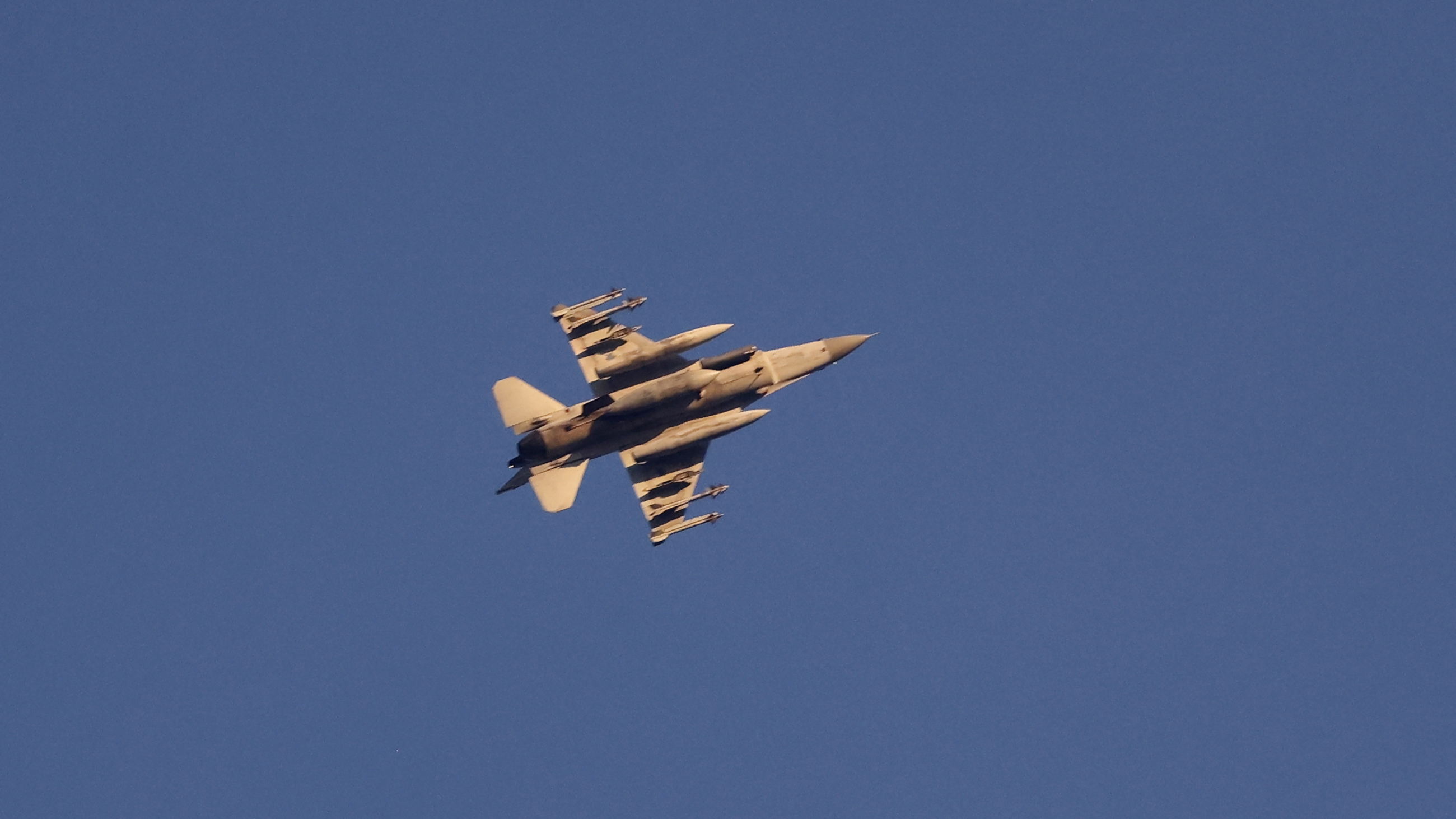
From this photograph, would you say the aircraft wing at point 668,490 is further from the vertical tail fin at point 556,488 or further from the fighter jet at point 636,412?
the vertical tail fin at point 556,488

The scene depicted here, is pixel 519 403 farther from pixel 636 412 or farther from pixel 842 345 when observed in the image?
pixel 842 345

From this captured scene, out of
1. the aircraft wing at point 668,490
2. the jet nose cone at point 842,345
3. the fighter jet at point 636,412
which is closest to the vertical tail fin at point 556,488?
the fighter jet at point 636,412

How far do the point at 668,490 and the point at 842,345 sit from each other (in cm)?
1232

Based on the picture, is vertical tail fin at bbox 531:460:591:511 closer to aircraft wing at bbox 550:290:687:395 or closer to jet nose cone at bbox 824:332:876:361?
aircraft wing at bbox 550:290:687:395

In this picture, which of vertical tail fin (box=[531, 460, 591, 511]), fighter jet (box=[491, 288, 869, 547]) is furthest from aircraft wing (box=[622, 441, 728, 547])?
vertical tail fin (box=[531, 460, 591, 511])

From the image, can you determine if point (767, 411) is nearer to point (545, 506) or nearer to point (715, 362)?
point (715, 362)

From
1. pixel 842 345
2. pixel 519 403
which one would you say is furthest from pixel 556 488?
pixel 842 345

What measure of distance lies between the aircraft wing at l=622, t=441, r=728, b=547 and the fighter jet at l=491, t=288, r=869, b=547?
0.04 m

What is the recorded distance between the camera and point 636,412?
84.8m

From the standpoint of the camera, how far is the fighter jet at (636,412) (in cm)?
8444

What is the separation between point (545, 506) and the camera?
84.6 m

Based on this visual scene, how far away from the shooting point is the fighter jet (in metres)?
84.4

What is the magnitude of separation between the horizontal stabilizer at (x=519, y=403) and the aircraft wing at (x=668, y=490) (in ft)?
16.8

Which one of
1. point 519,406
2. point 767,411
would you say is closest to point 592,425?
point 519,406
